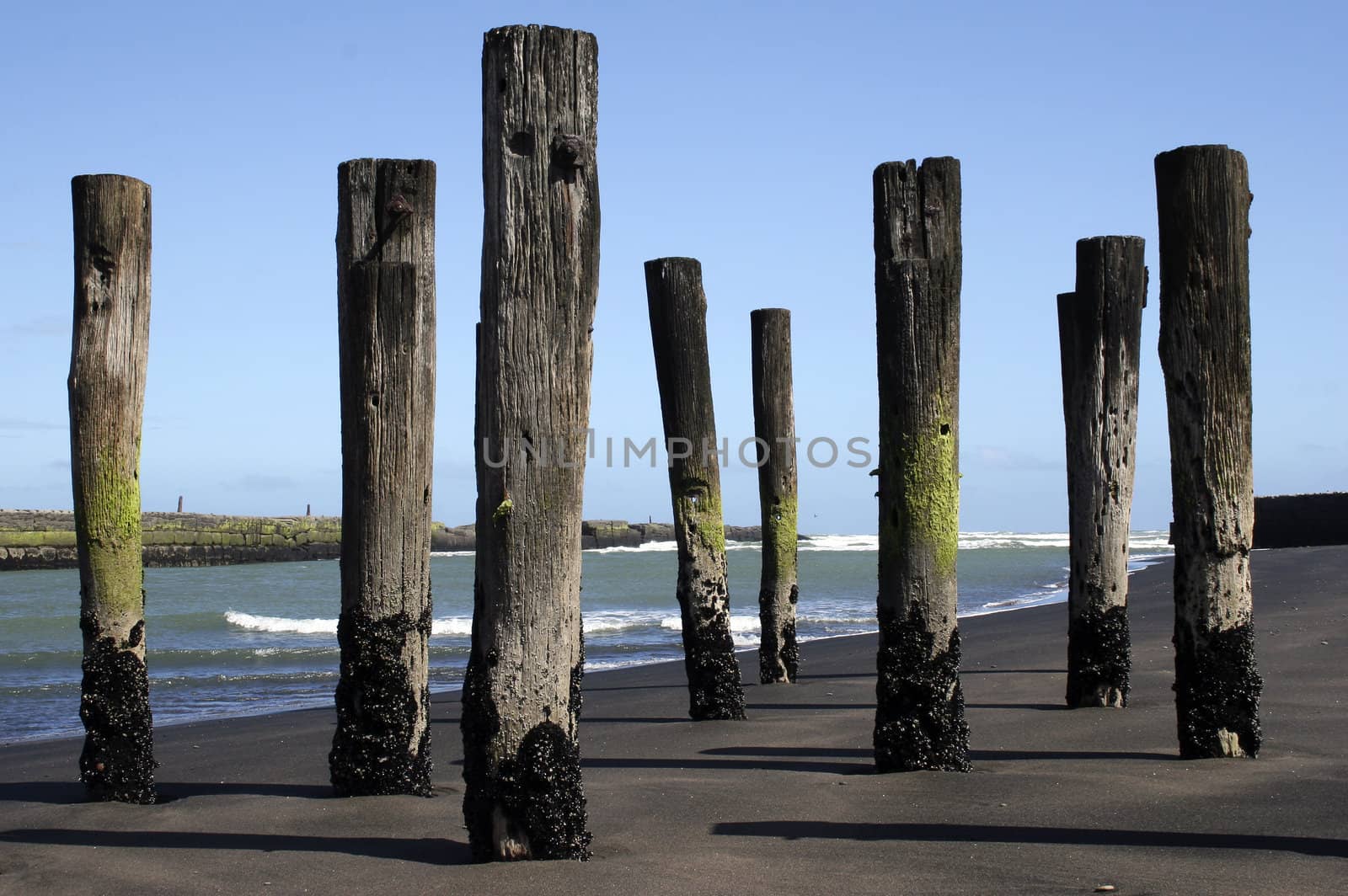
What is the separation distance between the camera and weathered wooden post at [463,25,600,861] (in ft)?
14.8

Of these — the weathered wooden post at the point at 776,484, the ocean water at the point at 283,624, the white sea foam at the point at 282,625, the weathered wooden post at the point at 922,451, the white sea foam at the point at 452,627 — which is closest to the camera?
the weathered wooden post at the point at 922,451

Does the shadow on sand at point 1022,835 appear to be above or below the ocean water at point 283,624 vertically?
above

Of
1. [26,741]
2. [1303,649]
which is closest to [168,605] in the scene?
[26,741]

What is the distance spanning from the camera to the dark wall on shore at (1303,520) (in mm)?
31828

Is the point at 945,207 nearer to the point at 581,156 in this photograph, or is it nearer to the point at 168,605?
the point at 581,156

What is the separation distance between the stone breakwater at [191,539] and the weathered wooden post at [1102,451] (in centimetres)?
3365

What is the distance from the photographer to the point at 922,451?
6180 mm

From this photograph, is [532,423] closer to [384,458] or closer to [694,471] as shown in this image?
[384,458]

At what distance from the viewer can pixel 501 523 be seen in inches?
177

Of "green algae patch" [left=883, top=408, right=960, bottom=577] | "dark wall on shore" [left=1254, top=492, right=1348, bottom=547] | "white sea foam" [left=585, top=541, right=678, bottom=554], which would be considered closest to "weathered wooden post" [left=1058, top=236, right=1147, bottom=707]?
"green algae patch" [left=883, top=408, right=960, bottom=577]

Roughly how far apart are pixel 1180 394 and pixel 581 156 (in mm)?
3452

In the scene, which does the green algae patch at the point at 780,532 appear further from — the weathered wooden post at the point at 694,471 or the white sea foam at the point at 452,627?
the white sea foam at the point at 452,627

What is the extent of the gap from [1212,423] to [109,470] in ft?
17.8

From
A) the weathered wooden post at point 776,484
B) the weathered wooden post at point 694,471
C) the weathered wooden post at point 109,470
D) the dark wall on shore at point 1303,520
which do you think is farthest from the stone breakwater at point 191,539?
the weathered wooden post at point 109,470
